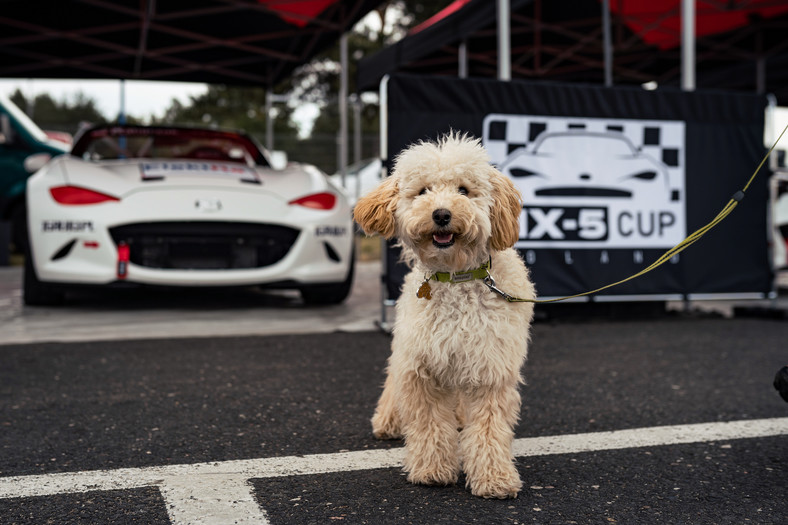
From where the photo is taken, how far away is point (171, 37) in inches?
444

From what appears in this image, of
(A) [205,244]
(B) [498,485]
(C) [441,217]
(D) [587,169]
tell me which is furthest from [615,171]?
(B) [498,485]

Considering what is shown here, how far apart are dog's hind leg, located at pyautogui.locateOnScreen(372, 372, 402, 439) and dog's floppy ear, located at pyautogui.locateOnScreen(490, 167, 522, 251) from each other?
2.68 feet

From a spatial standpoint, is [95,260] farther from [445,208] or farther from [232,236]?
[445,208]

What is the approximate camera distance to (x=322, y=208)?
21.8 ft

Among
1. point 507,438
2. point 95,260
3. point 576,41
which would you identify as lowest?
point 507,438

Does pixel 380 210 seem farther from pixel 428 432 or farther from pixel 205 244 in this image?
pixel 205 244

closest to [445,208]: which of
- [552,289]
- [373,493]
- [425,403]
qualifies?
[425,403]

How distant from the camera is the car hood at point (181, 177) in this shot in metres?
6.25

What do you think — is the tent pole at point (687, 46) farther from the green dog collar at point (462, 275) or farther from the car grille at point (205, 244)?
the green dog collar at point (462, 275)

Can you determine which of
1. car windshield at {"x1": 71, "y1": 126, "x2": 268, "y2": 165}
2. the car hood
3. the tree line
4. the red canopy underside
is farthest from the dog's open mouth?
the tree line

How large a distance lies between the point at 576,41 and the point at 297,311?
7620 millimetres

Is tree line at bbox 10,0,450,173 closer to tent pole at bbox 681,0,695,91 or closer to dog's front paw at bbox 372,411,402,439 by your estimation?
tent pole at bbox 681,0,695,91

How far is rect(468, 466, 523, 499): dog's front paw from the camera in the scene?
8.43ft

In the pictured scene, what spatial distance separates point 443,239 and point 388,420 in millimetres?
947
